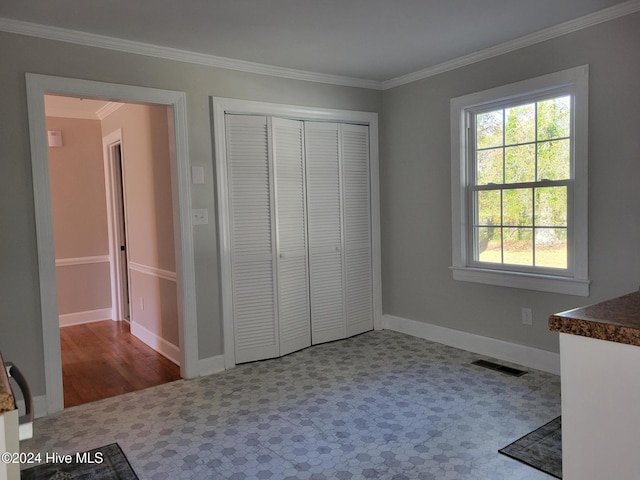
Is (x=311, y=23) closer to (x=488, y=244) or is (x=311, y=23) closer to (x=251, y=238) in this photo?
(x=251, y=238)

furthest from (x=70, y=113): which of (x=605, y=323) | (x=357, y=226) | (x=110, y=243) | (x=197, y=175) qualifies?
(x=605, y=323)

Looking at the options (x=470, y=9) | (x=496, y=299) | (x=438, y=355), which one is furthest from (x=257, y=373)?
(x=470, y=9)

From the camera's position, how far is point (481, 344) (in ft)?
13.1

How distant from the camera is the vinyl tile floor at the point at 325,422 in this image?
2379 mm

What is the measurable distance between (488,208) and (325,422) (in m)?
2.16

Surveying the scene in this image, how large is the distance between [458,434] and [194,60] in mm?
3090

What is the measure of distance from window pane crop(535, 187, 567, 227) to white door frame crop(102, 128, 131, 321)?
4367 mm

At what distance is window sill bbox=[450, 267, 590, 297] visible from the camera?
3309 mm

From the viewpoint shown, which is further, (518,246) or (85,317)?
(85,317)

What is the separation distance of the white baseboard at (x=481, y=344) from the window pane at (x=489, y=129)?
5.16 feet

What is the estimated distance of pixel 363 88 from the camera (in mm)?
4586

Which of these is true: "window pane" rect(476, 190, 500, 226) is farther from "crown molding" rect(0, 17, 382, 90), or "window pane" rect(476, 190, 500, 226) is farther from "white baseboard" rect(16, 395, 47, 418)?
"white baseboard" rect(16, 395, 47, 418)

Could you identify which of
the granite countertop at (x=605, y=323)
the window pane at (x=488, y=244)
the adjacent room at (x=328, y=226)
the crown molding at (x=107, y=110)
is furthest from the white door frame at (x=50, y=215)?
the granite countertop at (x=605, y=323)

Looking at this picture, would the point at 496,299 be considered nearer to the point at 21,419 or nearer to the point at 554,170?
the point at 554,170
